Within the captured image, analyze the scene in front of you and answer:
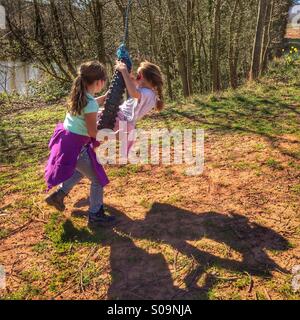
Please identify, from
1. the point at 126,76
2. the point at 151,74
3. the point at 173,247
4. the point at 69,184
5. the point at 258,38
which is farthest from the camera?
the point at 258,38

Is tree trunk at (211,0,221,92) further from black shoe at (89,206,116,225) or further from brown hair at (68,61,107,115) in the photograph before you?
black shoe at (89,206,116,225)

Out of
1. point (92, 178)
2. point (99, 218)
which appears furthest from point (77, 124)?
point (99, 218)

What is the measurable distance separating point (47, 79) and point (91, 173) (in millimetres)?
13276

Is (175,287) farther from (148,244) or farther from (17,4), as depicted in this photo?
(17,4)

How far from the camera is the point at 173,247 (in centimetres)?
311

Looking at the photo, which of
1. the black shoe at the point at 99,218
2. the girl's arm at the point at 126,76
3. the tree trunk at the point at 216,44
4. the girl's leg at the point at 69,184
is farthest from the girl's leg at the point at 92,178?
the tree trunk at the point at 216,44

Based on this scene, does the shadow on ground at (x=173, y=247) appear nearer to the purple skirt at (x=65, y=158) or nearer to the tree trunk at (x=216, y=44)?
the purple skirt at (x=65, y=158)

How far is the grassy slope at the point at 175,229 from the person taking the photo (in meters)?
2.75

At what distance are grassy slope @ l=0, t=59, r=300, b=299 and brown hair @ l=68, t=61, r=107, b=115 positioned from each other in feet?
3.44

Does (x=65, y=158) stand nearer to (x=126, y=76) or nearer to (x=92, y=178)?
(x=92, y=178)

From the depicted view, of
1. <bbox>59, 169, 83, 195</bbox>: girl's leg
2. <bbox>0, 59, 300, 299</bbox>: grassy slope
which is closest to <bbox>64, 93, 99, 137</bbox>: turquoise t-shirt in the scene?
<bbox>59, 169, 83, 195</bbox>: girl's leg

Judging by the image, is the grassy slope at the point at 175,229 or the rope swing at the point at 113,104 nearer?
the grassy slope at the point at 175,229

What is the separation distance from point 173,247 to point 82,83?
1485 millimetres
